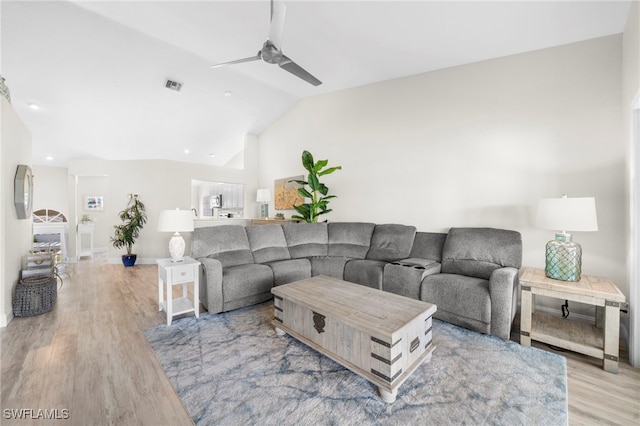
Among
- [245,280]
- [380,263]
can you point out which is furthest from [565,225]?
[245,280]

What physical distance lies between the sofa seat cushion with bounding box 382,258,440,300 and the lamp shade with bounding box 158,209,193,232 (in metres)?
2.35

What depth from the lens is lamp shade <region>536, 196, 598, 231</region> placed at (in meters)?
2.09

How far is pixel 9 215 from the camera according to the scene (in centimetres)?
279

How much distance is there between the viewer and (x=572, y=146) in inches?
106

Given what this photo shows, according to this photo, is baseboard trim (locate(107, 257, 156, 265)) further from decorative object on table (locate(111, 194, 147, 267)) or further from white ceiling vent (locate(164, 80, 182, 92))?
white ceiling vent (locate(164, 80, 182, 92))

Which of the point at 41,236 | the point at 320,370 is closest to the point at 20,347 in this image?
the point at 320,370

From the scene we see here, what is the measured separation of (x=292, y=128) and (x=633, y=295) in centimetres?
553

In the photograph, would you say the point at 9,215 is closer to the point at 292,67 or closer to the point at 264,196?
the point at 292,67

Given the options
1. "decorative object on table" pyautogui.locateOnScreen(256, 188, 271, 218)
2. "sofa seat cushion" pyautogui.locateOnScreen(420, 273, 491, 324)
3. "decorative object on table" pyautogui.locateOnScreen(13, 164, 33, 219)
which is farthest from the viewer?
"decorative object on table" pyautogui.locateOnScreen(256, 188, 271, 218)

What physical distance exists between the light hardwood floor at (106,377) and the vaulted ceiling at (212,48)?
3036 millimetres

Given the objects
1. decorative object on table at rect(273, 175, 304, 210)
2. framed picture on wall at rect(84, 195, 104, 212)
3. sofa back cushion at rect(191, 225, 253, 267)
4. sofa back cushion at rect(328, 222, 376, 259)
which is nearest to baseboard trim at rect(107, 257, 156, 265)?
framed picture on wall at rect(84, 195, 104, 212)

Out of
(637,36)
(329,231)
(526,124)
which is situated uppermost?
(637,36)

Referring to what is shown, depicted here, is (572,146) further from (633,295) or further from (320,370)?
(320,370)

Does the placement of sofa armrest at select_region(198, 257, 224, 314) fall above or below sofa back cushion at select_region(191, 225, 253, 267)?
below
